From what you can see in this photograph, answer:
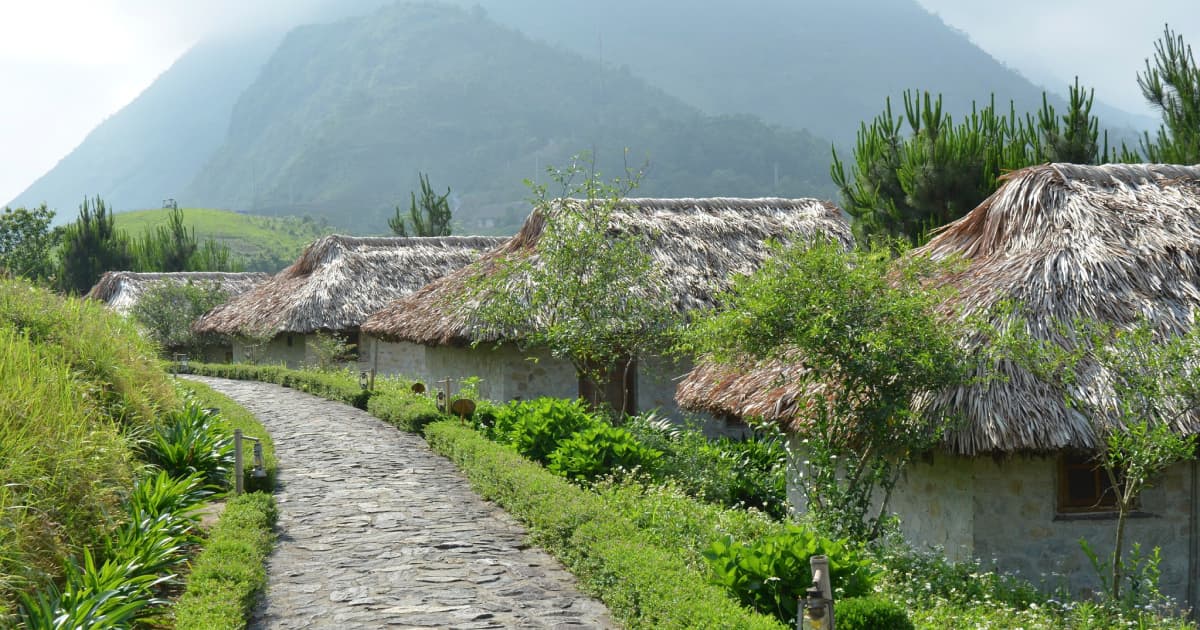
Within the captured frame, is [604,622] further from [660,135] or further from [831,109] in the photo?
[831,109]

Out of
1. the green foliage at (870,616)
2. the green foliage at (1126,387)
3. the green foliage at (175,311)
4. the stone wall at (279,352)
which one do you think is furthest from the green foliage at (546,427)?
the green foliage at (175,311)

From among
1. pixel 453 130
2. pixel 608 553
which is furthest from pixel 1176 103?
pixel 453 130

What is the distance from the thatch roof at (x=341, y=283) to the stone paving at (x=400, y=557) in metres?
13.3

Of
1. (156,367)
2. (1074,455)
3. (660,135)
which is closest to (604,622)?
(1074,455)

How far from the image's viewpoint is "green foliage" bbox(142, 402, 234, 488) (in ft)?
35.3

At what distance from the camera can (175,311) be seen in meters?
34.1

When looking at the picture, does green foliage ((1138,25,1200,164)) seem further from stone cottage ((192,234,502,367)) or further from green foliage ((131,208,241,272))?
green foliage ((131,208,241,272))

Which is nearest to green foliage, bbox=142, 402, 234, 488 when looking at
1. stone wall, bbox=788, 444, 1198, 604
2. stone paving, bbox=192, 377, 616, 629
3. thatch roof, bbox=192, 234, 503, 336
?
stone paving, bbox=192, 377, 616, 629

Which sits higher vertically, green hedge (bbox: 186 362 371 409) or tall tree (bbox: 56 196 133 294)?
tall tree (bbox: 56 196 133 294)

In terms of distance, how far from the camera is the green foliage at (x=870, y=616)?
6125mm

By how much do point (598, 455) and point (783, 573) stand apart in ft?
16.9

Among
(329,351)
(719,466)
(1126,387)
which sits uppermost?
(329,351)

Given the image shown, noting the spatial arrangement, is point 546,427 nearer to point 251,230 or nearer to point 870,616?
point 870,616

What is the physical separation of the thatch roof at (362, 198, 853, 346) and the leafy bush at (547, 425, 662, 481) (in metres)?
5.86
